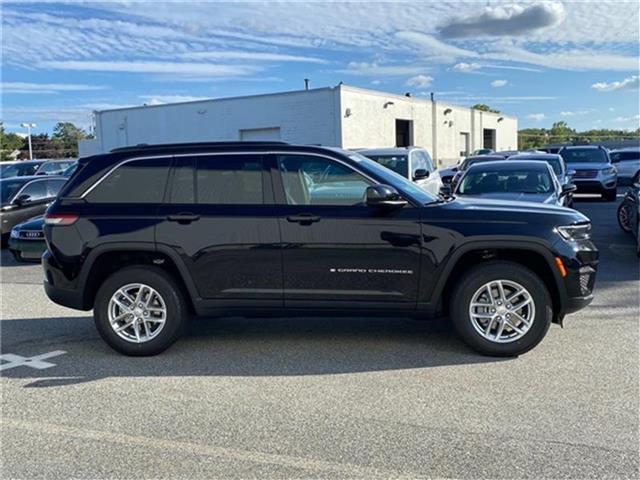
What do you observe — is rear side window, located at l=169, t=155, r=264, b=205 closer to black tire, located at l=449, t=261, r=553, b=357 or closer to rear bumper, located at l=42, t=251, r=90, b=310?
rear bumper, located at l=42, t=251, r=90, b=310

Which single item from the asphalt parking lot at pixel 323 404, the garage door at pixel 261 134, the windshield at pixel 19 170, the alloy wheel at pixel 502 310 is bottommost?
the asphalt parking lot at pixel 323 404

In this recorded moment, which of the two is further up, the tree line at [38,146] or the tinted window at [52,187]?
the tree line at [38,146]

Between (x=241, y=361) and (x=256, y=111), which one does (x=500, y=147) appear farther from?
(x=241, y=361)

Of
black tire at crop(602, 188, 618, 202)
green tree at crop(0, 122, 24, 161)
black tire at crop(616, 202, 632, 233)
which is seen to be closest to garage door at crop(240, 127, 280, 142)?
black tire at crop(602, 188, 618, 202)

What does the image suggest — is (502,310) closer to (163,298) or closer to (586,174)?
(163,298)

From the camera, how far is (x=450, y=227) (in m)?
5.07

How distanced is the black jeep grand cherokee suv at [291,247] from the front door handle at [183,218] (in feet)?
0.04

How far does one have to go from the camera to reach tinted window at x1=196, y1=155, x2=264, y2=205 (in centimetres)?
537

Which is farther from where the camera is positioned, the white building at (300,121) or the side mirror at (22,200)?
the white building at (300,121)

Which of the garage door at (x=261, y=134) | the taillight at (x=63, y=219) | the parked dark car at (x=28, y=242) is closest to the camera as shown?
the taillight at (x=63, y=219)

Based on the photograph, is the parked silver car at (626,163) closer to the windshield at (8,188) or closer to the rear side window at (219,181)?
the windshield at (8,188)

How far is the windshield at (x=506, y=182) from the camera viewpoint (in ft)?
33.8

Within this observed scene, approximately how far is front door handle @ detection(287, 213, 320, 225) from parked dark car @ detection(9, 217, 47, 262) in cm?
722

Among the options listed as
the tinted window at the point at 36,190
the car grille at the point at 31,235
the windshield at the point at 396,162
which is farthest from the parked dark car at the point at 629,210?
the tinted window at the point at 36,190
